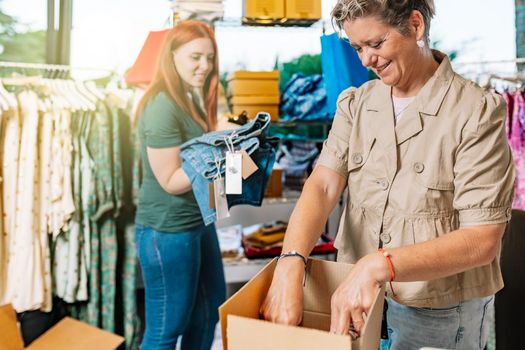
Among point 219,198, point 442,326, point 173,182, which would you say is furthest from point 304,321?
point 173,182

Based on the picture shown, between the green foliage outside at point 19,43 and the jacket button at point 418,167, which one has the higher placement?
the green foliage outside at point 19,43

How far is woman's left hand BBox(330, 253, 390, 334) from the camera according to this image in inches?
37.5

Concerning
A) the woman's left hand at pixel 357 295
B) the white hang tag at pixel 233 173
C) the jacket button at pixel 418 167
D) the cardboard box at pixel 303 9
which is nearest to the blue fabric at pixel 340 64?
the cardboard box at pixel 303 9

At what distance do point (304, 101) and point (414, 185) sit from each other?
132cm

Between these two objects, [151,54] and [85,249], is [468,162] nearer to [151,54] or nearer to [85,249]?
[151,54]

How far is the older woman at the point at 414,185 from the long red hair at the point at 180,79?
862mm

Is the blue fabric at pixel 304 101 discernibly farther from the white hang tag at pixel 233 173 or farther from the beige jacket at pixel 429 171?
the beige jacket at pixel 429 171

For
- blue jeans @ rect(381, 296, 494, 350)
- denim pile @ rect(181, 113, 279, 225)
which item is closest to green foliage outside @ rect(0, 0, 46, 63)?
denim pile @ rect(181, 113, 279, 225)

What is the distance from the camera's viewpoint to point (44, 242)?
214 centimetres

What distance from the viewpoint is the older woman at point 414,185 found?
1.13 meters

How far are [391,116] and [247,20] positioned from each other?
4.32ft

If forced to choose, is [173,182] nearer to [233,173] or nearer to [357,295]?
[233,173]

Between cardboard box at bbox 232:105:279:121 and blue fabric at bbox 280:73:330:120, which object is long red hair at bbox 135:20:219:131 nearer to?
cardboard box at bbox 232:105:279:121

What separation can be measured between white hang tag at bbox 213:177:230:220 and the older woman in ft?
2.41
